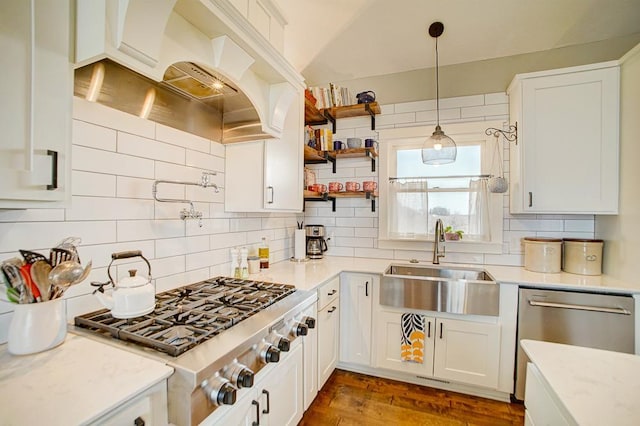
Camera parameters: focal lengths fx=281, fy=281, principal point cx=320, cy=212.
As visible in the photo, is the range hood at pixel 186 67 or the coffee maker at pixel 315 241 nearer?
the range hood at pixel 186 67

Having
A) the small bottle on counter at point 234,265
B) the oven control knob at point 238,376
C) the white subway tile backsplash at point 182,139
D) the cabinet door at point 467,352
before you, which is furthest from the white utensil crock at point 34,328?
the cabinet door at point 467,352

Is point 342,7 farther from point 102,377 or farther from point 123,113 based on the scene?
point 102,377

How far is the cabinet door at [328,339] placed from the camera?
1985mm

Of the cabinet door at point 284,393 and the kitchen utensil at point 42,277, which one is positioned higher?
the kitchen utensil at point 42,277

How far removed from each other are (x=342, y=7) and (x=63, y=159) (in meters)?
2.34

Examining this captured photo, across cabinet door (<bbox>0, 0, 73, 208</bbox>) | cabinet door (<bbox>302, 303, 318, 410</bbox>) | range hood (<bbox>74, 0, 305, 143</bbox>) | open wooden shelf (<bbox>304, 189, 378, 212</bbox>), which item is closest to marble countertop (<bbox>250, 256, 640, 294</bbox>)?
cabinet door (<bbox>302, 303, 318, 410</bbox>)

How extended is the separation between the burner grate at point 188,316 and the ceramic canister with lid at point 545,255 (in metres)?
2.00

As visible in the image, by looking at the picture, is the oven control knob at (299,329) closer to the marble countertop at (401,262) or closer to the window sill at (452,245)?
the marble countertop at (401,262)

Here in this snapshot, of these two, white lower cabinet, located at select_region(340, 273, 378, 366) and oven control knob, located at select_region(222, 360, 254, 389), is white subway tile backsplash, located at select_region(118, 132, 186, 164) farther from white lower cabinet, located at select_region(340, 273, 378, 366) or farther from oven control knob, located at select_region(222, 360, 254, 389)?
white lower cabinet, located at select_region(340, 273, 378, 366)

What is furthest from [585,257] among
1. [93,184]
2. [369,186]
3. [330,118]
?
[93,184]

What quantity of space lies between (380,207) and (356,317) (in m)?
1.11

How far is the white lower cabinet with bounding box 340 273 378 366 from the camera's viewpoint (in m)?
2.32

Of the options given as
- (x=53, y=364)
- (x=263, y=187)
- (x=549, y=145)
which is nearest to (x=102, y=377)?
(x=53, y=364)

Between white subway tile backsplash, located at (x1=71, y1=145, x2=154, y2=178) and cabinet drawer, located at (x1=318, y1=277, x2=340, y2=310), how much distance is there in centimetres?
128
